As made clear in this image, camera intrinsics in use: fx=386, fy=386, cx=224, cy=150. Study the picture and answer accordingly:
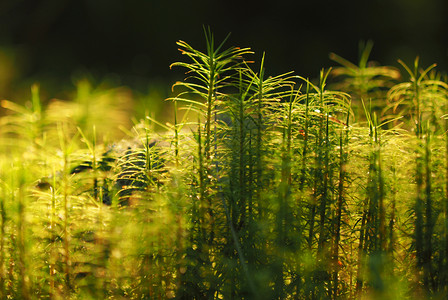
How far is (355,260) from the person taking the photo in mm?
1305

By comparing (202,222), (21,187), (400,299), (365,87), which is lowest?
(400,299)

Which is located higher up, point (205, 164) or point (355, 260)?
point (205, 164)

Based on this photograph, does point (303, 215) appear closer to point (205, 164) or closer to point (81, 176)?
point (205, 164)

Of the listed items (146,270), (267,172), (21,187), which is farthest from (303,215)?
(21,187)

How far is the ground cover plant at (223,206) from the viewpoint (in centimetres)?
105

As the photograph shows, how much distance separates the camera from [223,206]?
3.84 ft

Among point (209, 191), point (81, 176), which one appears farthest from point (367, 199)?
point (81, 176)

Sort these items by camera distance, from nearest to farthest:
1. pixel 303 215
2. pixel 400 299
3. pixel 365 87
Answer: pixel 400 299, pixel 303 215, pixel 365 87

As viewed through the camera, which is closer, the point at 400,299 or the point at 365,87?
the point at 400,299

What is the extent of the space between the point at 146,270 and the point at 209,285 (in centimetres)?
20

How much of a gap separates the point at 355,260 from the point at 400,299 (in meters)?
0.22

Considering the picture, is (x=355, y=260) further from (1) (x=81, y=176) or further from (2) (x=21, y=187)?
(2) (x=21, y=187)

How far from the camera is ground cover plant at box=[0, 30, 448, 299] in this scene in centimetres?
105

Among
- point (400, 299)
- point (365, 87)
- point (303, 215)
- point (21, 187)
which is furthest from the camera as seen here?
point (365, 87)
